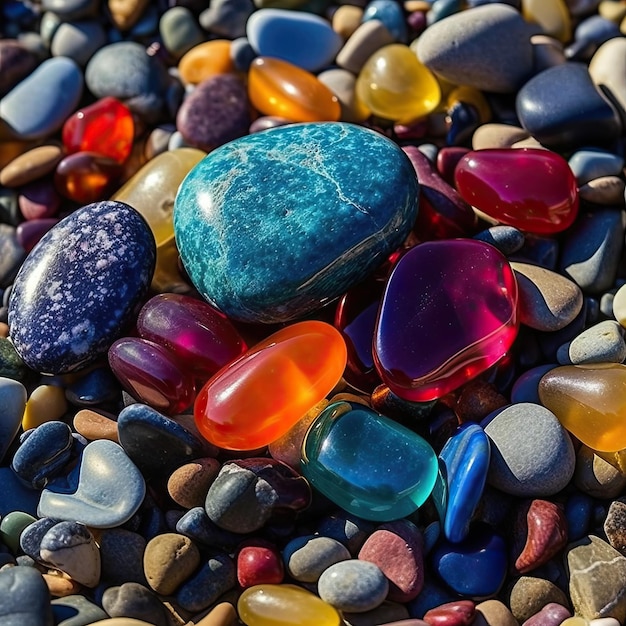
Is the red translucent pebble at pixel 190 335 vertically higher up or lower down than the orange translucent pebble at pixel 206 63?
lower down

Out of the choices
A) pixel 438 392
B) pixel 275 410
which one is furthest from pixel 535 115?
pixel 275 410

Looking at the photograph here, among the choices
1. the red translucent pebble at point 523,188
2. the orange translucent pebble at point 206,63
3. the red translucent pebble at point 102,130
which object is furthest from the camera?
the orange translucent pebble at point 206,63

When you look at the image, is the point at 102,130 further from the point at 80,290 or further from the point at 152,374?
the point at 152,374

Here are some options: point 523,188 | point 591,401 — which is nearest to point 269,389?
point 591,401

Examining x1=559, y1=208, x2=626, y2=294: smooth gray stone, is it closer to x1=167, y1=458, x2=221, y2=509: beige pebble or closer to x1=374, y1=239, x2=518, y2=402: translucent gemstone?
x1=374, y1=239, x2=518, y2=402: translucent gemstone

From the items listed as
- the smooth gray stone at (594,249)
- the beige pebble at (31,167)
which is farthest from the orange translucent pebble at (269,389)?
the beige pebble at (31,167)

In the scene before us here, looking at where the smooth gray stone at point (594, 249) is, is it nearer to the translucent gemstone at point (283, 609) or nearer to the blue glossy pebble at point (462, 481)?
the blue glossy pebble at point (462, 481)

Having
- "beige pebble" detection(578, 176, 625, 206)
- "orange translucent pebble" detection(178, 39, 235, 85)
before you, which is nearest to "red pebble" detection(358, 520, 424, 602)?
"beige pebble" detection(578, 176, 625, 206)
